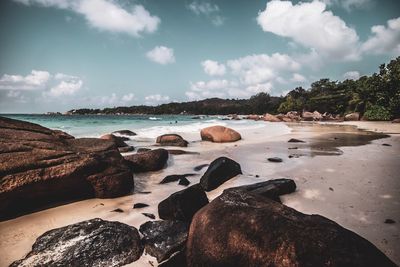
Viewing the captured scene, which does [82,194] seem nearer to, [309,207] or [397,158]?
[309,207]

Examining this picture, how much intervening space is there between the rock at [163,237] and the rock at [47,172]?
175 centimetres

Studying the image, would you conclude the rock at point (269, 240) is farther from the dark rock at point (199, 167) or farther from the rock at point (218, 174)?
the dark rock at point (199, 167)

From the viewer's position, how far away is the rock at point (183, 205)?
11.0 ft

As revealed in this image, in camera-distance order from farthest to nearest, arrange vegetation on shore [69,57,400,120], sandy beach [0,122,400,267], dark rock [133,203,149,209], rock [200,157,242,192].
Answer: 1. vegetation on shore [69,57,400,120]
2. rock [200,157,242,192]
3. dark rock [133,203,149,209]
4. sandy beach [0,122,400,267]

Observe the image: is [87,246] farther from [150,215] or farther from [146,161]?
[146,161]

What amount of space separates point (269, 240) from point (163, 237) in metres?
1.41

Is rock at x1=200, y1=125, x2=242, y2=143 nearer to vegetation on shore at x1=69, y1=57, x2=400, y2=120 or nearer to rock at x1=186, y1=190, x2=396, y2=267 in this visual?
rock at x1=186, y1=190, x2=396, y2=267

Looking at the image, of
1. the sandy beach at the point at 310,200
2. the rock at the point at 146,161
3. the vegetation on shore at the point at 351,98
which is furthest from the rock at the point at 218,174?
the vegetation on shore at the point at 351,98

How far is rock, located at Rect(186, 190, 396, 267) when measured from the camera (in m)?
1.77

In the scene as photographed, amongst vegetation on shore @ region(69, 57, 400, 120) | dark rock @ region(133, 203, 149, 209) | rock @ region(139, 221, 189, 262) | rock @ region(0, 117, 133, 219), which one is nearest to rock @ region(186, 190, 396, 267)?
rock @ region(139, 221, 189, 262)

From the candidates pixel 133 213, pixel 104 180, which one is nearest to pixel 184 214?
pixel 133 213

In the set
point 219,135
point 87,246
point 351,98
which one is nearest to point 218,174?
point 87,246

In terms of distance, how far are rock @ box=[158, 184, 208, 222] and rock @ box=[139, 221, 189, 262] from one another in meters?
0.24

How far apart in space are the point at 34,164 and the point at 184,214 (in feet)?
8.72
